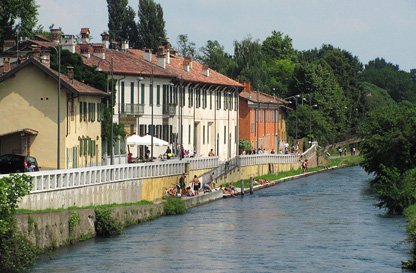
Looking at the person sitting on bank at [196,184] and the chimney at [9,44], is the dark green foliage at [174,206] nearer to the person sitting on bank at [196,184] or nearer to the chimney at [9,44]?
the person sitting on bank at [196,184]

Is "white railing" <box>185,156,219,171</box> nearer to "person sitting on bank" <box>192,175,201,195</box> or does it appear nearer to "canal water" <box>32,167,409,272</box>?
"person sitting on bank" <box>192,175,201,195</box>

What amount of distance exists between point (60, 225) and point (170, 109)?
42.7m

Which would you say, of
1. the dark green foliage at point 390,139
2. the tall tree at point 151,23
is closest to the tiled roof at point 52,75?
the dark green foliage at point 390,139

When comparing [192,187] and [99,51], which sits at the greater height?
[99,51]

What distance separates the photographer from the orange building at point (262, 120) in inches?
4186

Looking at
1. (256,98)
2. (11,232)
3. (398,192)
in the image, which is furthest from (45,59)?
(256,98)

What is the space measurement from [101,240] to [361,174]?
65.4 m

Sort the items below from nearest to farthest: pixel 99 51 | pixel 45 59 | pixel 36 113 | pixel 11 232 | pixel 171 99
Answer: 1. pixel 11 232
2. pixel 36 113
3. pixel 45 59
4. pixel 99 51
5. pixel 171 99

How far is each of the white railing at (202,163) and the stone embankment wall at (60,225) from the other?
857 inches

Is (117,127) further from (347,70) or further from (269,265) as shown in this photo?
(347,70)

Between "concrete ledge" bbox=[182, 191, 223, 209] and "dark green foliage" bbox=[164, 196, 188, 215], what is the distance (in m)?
2.37

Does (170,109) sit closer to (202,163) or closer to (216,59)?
(202,163)

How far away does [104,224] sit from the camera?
148 ft

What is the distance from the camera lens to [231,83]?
99.4 meters
